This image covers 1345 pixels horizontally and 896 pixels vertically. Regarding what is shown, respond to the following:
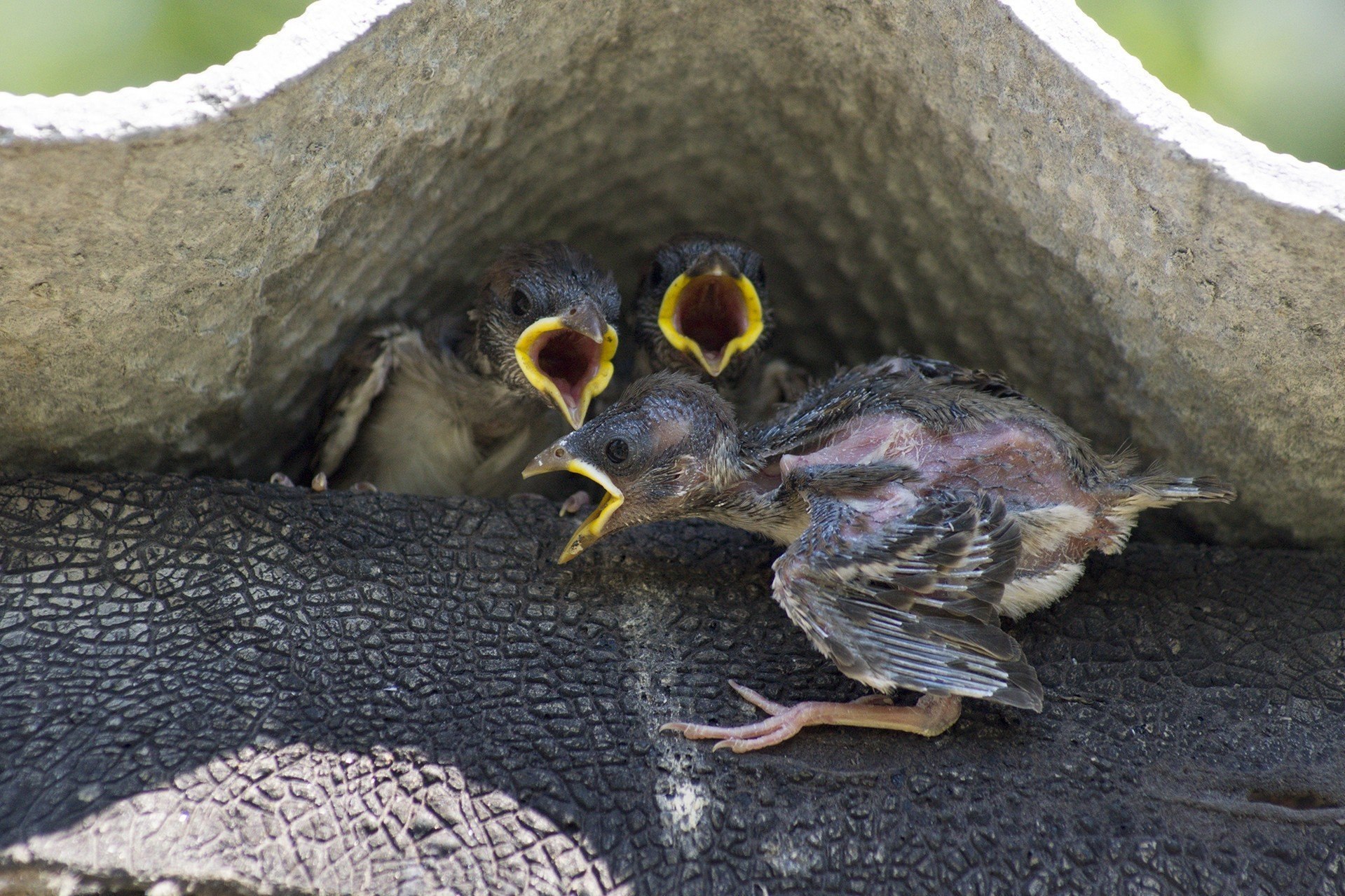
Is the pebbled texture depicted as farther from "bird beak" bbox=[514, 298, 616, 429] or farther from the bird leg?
"bird beak" bbox=[514, 298, 616, 429]

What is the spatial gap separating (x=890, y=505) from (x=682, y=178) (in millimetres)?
893

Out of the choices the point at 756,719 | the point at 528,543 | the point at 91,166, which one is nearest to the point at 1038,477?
the point at 756,719

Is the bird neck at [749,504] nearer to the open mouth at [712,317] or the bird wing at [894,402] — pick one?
the bird wing at [894,402]

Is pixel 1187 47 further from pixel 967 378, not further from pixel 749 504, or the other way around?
pixel 749 504

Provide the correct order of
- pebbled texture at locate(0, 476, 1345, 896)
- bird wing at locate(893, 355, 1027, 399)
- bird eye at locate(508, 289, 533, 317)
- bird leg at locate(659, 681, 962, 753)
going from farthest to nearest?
bird eye at locate(508, 289, 533, 317) → bird wing at locate(893, 355, 1027, 399) → bird leg at locate(659, 681, 962, 753) → pebbled texture at locate(0, 476, 1345, 896)

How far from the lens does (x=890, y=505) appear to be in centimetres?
121

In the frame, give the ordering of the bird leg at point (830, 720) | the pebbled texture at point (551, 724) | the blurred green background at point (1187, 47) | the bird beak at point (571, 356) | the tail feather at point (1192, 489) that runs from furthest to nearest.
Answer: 1. the blurred green background at point (1187, 47)
2. the bird beak at point (571, 356)
3. the tail feather at point (1192, 489)
4. the bird leg at point (830, 720)
5. the pebbled texture at point (551, 724)

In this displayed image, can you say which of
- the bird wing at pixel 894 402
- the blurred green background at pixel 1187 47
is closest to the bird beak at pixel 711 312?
the bird wing at pixel 894 402

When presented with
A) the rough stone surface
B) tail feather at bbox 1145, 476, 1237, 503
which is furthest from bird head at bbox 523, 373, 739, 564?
tail feather at bbox 1145, 476, 1237, 503

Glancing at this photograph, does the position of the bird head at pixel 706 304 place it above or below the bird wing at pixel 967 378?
above

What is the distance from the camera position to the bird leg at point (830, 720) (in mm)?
1117

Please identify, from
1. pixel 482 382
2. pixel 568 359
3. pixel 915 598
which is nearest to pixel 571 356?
pixel 568 359

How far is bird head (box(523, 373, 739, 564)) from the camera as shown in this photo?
1279 mm

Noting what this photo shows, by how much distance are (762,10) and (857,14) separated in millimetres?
164
